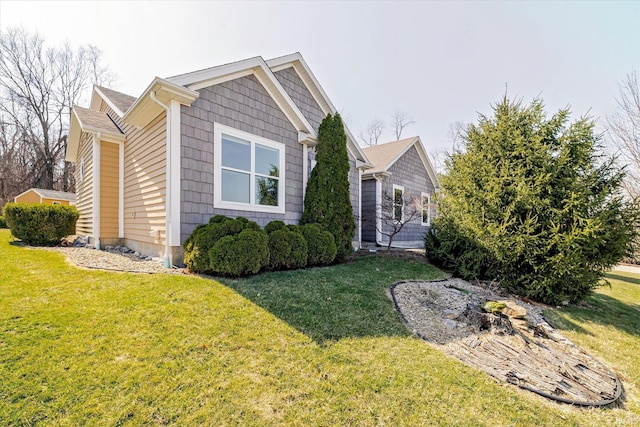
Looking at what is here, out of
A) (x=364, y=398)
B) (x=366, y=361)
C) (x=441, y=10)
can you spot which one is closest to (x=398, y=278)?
(x=366, y=361)

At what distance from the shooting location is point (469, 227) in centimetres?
703

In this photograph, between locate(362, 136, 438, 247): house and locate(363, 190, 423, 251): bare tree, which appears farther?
locate(362, 136, 438, 247): house

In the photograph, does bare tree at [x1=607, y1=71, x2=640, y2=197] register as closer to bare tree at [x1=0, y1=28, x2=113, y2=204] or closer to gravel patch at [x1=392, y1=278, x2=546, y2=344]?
gravel patch at [x1=392, y1=278, x2=546, y2=344]

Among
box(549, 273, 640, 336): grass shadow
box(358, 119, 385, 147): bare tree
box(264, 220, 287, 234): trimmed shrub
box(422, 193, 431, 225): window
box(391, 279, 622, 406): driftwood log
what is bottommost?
box(549, 273, 640, 336): grass shadow

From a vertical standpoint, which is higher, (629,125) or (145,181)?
(629,125)

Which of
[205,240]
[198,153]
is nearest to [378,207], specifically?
[198,153]

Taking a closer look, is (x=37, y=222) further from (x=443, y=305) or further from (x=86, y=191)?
(x=443, y=305)

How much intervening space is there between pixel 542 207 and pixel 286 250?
5420 millimetres

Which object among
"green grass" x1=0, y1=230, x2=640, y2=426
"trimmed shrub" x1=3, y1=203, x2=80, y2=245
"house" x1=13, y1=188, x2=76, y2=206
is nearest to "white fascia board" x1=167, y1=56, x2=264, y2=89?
"green grass" x1=0, y1=230, x2=640, y2=426

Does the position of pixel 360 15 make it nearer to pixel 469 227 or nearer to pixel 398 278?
pixel 469 227

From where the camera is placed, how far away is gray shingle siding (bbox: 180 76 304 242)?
6.09 m

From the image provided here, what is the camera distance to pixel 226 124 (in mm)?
6809

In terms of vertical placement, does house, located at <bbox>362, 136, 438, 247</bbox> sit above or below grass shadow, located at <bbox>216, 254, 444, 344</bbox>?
above

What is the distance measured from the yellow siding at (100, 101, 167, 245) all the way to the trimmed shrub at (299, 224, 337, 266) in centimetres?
319
